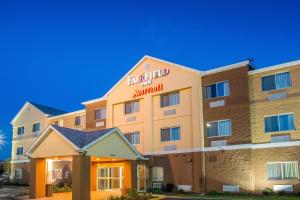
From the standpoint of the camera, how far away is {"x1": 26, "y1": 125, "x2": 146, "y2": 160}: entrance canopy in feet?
76.6

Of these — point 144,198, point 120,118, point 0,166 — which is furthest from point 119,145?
point 0,166

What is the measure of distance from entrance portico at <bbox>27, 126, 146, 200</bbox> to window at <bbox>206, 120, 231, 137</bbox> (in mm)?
7373

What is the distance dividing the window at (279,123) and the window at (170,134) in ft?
28.1

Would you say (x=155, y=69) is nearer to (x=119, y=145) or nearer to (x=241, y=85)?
(x=241, y=85)

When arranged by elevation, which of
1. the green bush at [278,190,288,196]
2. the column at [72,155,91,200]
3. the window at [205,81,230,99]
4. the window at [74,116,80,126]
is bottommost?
the green bush at [278,190,288,196]

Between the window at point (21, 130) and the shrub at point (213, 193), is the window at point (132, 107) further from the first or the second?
the window at point (21, 130)

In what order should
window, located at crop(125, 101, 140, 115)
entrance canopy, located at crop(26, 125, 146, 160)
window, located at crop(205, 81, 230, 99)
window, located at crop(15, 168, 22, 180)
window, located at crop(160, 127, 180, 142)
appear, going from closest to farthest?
1. entrance canopy, located at crop(26, 125, 146, 160)
2. window, located at crop(205, 81, 230, 99)
3. window, located at crop(160, 127, 180, 142)
4. window, located at crop(125, 101, 140, 115)
5. window, located at crop(15, 168, 22, 180)

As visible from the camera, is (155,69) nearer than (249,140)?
No

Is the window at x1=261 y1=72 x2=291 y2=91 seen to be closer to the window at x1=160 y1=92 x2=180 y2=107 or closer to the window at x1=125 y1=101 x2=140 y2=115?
the window at x1=160 y1=92 x2=180 y2=107

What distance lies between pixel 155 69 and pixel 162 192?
11830 millimetres

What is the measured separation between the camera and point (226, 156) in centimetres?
3012

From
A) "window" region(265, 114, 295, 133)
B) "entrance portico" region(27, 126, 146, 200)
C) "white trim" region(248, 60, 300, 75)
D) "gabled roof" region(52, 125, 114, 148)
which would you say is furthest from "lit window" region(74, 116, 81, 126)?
"window" region(265, 114, 295, 133)

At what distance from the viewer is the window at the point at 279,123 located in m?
27.7

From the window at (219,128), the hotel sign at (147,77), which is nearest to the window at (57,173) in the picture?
the hotel sign at (147,77)
